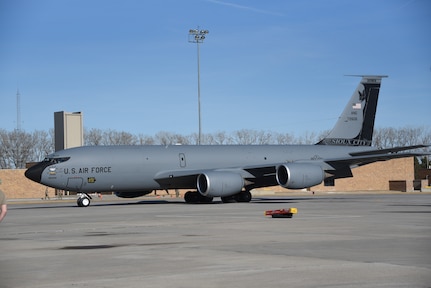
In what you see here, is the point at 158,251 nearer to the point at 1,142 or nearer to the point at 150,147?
the point at 150,147

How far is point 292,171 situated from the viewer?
4116 cm

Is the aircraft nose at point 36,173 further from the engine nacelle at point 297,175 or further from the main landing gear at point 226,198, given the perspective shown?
the engine nacelle at point 297,175

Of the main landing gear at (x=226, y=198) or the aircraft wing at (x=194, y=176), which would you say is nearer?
the aircraft wing at (x=194, y=176)

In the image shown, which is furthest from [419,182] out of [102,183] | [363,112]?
[102,183]

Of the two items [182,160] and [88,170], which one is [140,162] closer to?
[182,160]

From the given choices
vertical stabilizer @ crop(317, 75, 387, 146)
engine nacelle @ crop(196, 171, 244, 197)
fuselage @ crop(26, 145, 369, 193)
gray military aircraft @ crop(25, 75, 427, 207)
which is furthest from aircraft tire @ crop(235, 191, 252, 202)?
vertical stabilizer @ crop(317, 75, 387, 146)

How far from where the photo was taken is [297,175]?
4125 centimetres

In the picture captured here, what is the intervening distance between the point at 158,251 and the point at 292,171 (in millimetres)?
26731

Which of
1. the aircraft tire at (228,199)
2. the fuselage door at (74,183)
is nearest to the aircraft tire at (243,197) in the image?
the aircraft tire at (228,199)

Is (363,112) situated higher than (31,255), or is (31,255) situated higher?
(363,112)

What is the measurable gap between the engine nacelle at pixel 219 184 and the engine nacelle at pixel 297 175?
2.39 m

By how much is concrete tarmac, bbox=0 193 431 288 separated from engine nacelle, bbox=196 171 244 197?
53.3 feet

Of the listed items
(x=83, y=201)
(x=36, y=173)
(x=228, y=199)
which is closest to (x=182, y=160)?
(x=228, y=199)

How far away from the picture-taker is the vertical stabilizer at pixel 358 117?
165ft
